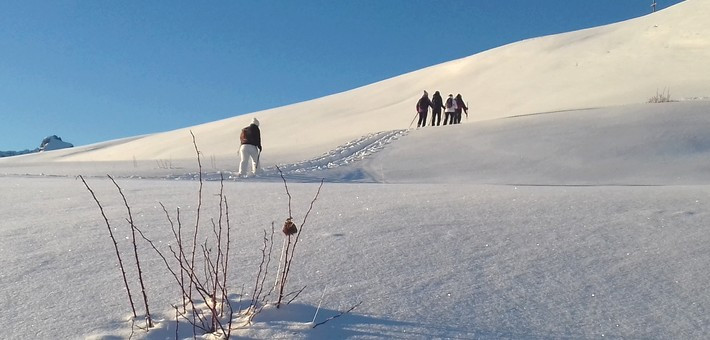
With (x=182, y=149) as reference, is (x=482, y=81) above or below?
above

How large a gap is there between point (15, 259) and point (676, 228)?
3.60 m

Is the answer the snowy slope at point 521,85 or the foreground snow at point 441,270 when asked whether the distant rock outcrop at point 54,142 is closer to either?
the snowy slope at point 521,85

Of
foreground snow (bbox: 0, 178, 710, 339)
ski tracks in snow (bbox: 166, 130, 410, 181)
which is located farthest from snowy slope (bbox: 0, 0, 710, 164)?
foreground snow (bbox: 0, 178, 710, 339)

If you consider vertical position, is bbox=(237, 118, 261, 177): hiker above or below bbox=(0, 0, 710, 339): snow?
above

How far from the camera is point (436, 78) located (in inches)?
1379

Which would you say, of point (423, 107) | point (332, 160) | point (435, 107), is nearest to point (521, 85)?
point (423, 107)

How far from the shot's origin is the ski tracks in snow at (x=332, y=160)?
31.6ft

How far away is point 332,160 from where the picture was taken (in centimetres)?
1144

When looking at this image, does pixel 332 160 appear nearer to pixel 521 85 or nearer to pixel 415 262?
pixel 415 262

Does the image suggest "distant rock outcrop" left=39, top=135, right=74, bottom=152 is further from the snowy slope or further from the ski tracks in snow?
the ski tracks in snow

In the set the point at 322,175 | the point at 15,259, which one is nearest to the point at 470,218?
the point at 15,259

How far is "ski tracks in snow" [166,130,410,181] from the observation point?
963 centimetres

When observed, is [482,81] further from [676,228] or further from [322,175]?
[676,228]

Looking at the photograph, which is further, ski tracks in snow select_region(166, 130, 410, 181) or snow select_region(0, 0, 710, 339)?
ski tracks in snow select_region(166, 130, 410, 181)
